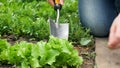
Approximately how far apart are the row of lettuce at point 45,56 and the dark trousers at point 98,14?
0.72 metres

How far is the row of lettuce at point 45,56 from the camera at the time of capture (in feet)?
5.44

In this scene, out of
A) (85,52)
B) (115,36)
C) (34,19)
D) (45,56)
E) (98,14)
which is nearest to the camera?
(115,36)

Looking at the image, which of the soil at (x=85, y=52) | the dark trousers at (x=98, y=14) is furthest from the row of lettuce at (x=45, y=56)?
the dark trousers at (x=98, y=14)

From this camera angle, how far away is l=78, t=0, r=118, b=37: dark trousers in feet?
7.93

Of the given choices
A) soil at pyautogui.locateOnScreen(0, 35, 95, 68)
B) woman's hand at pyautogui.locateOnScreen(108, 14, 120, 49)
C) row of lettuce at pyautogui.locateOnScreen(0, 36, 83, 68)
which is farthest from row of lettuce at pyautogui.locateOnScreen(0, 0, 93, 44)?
woman's hand at pyautogui.locateOnScreen(108, 14, 120, 49)

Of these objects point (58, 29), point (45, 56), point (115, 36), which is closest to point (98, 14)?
point (58, 29)

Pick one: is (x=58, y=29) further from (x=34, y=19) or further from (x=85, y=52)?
(x=34, y=19)

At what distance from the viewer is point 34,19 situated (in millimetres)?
2609

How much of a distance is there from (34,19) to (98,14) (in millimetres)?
554

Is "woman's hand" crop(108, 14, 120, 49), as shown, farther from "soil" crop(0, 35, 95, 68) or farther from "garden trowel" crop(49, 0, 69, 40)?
"garden trowel" crop(49, 0, 69, 40)

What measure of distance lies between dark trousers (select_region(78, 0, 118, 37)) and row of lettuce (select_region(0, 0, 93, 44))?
0.08 meters

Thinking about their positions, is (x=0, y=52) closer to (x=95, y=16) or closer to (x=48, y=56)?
(x=48, y=56)

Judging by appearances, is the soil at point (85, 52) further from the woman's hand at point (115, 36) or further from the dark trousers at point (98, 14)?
the woman's hand at point (115, 36)

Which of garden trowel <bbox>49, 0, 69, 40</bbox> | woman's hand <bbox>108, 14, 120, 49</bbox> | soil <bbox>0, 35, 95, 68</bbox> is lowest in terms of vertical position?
soil <bbox>0, 35, 95, 68</bbox>
